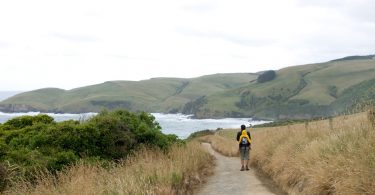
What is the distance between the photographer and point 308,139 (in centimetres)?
1432

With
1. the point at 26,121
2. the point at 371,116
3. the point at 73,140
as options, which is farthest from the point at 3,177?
the point at 371,116

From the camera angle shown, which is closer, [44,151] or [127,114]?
[44,151]

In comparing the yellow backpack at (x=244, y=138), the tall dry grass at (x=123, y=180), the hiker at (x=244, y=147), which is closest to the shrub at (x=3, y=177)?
the tall dry grass at (x=123, y=180)

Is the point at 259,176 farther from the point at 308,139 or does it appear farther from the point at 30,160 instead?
the point at 30,160

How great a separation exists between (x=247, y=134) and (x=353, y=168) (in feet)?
37.6

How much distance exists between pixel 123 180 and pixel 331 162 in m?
4.94

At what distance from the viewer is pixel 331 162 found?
980 cm

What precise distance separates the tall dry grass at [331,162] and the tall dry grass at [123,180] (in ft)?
10.4

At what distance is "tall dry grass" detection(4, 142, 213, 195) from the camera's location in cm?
962

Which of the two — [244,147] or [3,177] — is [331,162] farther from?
[244,147]

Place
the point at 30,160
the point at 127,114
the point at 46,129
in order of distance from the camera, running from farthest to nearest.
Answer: the point at 127,114, the point at 46,129, the point at 30,160

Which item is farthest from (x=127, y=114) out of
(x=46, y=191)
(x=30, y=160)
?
(x=46, y=191)

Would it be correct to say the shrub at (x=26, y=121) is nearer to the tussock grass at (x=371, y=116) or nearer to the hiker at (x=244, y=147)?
the hiker at (x=244, y=147)

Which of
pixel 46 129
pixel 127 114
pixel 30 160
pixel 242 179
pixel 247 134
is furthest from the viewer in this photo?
pixel 127 114
